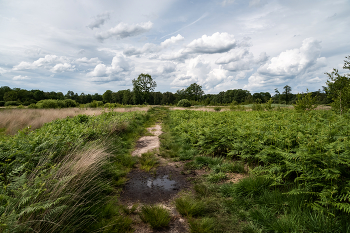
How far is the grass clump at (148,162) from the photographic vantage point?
6164mm

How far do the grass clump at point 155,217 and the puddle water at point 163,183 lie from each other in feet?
4.31

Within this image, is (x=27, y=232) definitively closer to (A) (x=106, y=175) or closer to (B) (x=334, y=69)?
(A) (x=106, y=175)

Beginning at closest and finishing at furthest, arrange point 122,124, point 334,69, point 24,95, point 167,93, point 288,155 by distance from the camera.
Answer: point 288,155 → point 122,124 → point 334,69 → point 24,95 → point 167,93

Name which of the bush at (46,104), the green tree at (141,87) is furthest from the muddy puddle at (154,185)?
the green tree at (141,87)

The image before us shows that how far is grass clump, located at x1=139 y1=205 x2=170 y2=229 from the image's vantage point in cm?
316

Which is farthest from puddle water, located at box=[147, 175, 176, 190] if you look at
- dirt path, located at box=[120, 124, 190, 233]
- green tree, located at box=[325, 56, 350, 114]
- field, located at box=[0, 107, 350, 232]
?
green tree, located at box=[325, 56, 350, 114]

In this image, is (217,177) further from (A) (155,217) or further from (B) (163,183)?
(A) (155,217)

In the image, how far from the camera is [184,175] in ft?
18.4

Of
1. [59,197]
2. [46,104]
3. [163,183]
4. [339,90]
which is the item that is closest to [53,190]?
[59,197]

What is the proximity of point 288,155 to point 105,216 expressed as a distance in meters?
3.81

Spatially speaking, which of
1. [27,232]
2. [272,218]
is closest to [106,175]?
[27,232]

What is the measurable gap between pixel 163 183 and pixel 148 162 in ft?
5.39

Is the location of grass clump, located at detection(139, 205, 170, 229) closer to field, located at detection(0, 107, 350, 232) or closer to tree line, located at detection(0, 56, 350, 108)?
field, located at detection(0, 107, 350, 232)

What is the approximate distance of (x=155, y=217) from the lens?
10.8ft
